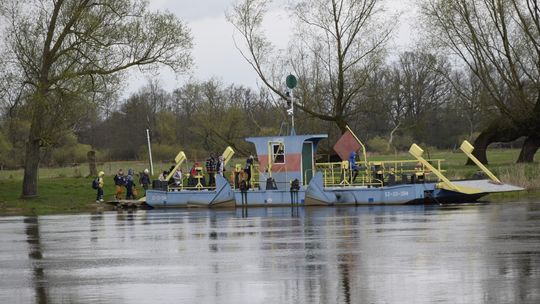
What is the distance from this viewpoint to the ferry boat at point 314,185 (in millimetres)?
41312

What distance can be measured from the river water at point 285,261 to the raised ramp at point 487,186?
8517 millimetres

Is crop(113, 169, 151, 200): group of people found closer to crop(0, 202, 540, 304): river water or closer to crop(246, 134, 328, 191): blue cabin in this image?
crop(246, 134, 328, 191): blue cabin

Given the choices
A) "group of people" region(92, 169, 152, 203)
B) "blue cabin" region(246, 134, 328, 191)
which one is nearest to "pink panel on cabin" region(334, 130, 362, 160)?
"blue cabin" region(246, 134, 328, 191)

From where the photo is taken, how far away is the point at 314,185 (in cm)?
4250

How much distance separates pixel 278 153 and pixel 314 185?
288 cm

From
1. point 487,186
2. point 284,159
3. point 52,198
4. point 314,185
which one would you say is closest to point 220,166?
point 284,159

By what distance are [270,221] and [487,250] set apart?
13.5m

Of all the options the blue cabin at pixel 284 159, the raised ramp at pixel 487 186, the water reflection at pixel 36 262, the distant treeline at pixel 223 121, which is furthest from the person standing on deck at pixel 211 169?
the distant treeline at pixel 223 121

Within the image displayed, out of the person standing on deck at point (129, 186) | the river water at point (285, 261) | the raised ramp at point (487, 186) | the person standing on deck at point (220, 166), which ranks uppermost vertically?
the person standing on deck at point (220, 166)

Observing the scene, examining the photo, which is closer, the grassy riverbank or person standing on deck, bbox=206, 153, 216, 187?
the grassy riverbank

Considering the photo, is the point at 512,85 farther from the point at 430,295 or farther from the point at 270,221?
the point at 430,295

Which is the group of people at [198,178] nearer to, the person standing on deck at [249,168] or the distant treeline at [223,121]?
the person standing on deck at [249,168]

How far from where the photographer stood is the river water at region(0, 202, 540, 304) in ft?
46.9

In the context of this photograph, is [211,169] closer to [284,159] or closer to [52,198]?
[284,159]
